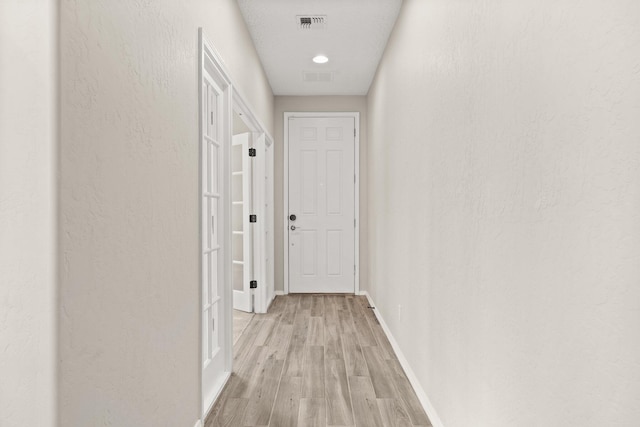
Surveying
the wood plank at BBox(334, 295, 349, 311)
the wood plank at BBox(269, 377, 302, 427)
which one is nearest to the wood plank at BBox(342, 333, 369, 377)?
the wood plank at BBox(269, 377, 302, 427)

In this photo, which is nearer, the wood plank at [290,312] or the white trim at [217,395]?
the white trim at [217,395]

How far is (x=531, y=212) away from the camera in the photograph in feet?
3.72

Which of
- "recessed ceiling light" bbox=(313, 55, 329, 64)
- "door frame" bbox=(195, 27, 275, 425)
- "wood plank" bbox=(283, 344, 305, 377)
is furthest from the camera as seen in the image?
"recessed ceiling light" bbox=(313, 55, 329, 64)

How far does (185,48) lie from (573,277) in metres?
1.68

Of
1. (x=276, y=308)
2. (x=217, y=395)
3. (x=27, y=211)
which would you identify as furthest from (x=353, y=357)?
(x=27, y=211)

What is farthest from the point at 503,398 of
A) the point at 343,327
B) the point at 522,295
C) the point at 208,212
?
the point at 343,327

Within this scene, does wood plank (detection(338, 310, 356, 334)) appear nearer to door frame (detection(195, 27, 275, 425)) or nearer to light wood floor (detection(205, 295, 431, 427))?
light wood floor (detection(205, 295, 431, 427))

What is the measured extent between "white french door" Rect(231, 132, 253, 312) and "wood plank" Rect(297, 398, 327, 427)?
86.2 inches

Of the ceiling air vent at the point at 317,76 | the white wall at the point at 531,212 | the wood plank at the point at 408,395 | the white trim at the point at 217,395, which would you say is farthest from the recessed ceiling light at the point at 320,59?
the white trim at the point at 217,395

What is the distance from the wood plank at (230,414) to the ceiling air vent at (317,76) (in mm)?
3311

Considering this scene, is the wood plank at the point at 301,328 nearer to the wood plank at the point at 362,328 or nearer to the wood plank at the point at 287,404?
the wood plank at the point at 362,328

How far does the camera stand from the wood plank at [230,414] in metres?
2.09

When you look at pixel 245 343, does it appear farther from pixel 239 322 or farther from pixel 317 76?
pixel 317 76

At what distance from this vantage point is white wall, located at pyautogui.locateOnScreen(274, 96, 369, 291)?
5270mm
